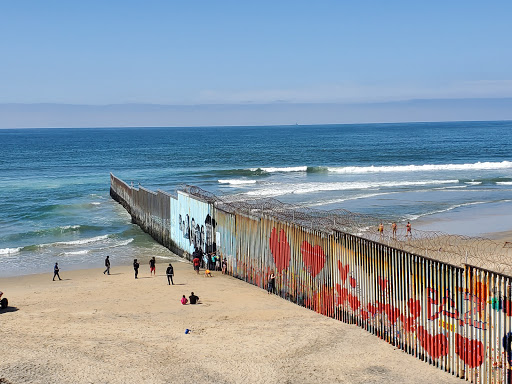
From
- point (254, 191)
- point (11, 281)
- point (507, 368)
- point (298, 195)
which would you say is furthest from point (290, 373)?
point (254, 191)

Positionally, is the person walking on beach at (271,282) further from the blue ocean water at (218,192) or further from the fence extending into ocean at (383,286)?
the blue ocean water at (218,192)

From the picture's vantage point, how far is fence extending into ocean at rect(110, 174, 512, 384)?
1318 centimetres

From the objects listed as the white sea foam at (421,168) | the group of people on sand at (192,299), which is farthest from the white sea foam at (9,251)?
the white sea foam at (421,168)

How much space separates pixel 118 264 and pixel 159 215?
18.2 ft

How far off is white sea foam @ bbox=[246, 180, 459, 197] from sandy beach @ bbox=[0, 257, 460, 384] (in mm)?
32625

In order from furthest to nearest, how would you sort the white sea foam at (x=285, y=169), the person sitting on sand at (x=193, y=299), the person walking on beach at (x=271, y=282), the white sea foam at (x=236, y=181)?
the white sea foam at (x=285, y=169) → the white sea foam at (x=236, y=181) → the person walking on beach at (x=271, y=282) → the person sitting on sand at (x=193, y=299)

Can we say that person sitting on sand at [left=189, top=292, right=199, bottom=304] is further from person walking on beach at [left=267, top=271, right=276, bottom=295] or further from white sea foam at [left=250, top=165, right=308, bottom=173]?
white sea foam at [left=250, top=165, right=308, bottom=173]

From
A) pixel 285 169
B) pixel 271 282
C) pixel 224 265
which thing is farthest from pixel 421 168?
pixel 271 282

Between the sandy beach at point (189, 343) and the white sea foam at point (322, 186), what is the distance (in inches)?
1284

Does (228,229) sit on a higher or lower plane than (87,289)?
higher

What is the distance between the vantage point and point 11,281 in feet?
91.7

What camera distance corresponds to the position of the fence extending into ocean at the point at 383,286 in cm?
1318

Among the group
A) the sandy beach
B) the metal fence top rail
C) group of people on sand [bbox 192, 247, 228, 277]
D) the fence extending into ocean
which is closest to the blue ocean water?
group of people on sand [bbox 192, 247, 228, 277]

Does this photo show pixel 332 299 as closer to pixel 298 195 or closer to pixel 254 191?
pixel 298 195
